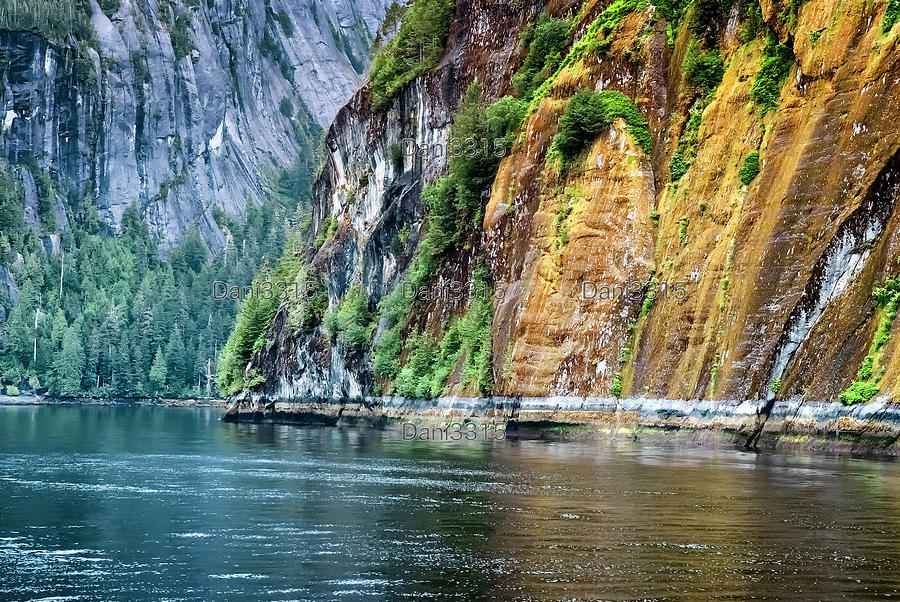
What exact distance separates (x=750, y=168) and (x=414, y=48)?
46.1m

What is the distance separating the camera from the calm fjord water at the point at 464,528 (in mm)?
19953

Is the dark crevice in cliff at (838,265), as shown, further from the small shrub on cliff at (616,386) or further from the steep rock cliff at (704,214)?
the small shrub on cliff at (616,386)

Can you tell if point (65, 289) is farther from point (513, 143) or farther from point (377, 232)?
point (513, 143)

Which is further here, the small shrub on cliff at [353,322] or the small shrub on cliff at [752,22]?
the small shrub on cliff at [353,322]

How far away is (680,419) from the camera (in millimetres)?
48844

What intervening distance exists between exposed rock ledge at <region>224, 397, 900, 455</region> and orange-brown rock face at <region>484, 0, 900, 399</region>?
0.72 m

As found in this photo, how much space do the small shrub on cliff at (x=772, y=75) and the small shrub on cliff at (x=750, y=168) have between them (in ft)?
7.52

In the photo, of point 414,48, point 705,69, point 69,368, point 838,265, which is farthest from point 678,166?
point 69,368

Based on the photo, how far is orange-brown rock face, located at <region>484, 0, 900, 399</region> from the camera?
43.4 meters

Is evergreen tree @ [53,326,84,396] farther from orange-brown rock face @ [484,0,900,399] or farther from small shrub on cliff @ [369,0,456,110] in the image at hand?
orange-brown rock face @ [484,0,900,399]

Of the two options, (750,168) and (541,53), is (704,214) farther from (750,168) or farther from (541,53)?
(541,53)

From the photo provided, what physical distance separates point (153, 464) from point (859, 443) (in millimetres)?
26402

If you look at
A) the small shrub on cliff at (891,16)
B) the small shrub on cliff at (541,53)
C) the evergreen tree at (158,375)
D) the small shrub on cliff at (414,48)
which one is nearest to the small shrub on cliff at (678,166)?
the small shrub on cliff at (891,16)

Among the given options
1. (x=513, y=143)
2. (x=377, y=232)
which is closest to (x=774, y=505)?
(x=513, y=143)
